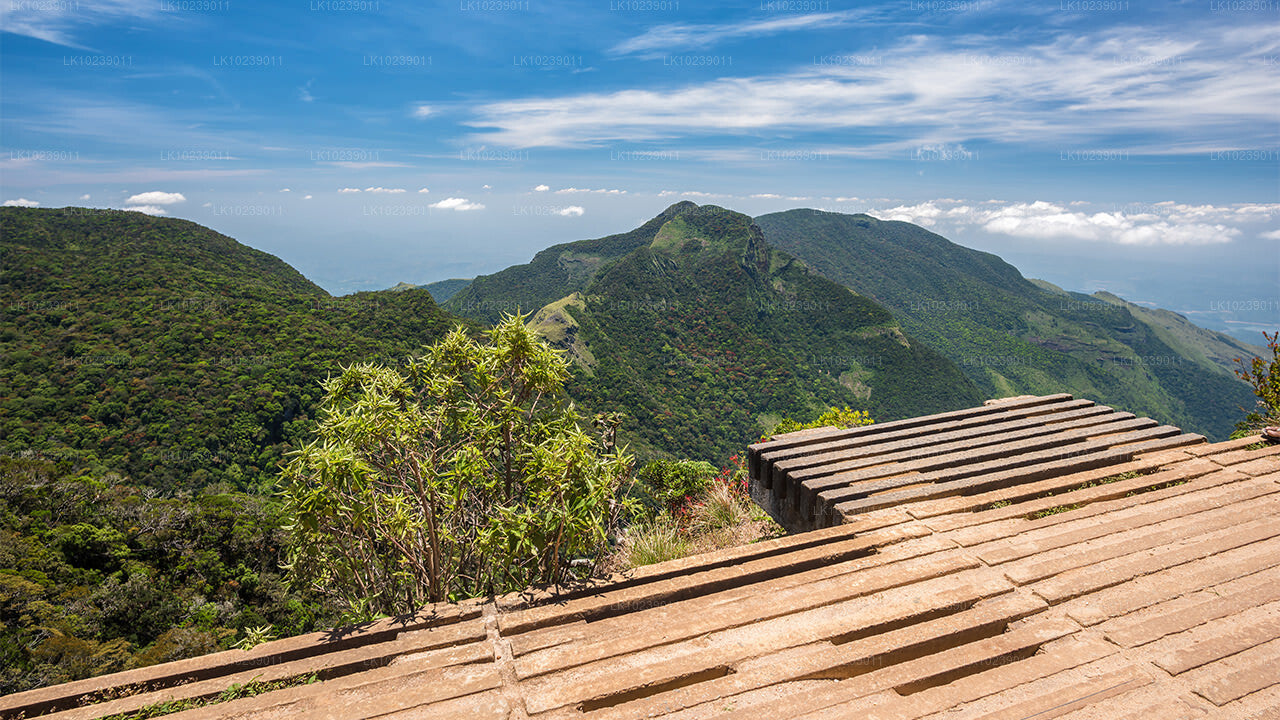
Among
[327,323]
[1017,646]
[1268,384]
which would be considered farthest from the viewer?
[327,323]

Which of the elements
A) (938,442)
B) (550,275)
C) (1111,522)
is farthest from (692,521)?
(550,275)

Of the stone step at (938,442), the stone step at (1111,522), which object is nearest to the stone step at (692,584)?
the stone step at (1111,522)

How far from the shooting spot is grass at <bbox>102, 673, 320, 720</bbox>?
7.39 ft

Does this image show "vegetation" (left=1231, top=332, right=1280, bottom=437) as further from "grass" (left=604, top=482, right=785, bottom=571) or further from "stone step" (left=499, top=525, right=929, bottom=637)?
"stone step" (left=499, top=525, right=929, bottom=637)

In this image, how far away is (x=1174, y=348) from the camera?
15550 centimetres

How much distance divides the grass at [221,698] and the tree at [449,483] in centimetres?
72

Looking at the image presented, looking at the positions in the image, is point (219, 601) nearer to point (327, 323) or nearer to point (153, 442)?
point (153, 442)

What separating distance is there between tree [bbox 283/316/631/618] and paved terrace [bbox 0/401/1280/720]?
17.6 inches

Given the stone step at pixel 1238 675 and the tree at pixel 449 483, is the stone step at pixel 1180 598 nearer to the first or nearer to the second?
the stone step at pixel 1238 675

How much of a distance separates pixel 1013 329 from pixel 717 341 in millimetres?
76918

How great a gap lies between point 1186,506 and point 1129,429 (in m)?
1.40

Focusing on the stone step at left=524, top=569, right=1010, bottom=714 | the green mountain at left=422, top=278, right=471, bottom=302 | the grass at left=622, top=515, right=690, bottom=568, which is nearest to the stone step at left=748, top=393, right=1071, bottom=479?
the grass at left=622, top=515, right=690, bottom=568

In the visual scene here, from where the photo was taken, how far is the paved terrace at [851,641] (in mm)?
2223

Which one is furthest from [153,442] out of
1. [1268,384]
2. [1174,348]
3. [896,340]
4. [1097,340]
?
[1174,348]
